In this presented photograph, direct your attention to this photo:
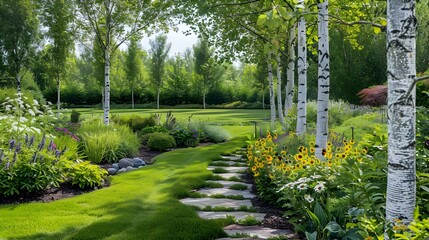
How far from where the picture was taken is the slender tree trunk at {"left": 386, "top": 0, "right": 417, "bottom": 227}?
2.03 m

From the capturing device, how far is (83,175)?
6.32 metres

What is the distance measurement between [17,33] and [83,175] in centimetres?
2076

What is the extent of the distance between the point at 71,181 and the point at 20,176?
870mm

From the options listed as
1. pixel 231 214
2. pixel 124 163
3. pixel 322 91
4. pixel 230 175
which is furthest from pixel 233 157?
pixel 231 214

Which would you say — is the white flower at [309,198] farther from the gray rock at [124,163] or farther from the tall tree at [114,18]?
the tall tree at [114,18]

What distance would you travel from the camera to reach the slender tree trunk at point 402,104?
203 centimetres

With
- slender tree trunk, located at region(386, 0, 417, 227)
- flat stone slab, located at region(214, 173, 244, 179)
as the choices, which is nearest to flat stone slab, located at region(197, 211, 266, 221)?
flat stone slab, located at region(214, 173, 244, 179)

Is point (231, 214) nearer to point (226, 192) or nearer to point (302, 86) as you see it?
point (226, 192)

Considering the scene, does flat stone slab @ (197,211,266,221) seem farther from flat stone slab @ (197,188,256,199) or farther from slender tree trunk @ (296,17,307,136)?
slender tree trunk @ (296,17,307,136)

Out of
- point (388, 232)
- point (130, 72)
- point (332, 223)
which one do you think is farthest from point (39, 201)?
point (130, 72)

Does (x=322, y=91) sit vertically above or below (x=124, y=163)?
above

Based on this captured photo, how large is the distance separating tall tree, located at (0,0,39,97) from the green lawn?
19790mm

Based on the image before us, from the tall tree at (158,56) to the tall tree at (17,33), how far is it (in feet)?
48.3

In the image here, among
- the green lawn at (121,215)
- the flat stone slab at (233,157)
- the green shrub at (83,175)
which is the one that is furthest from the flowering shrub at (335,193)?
the flat stone slab at (233,157)
